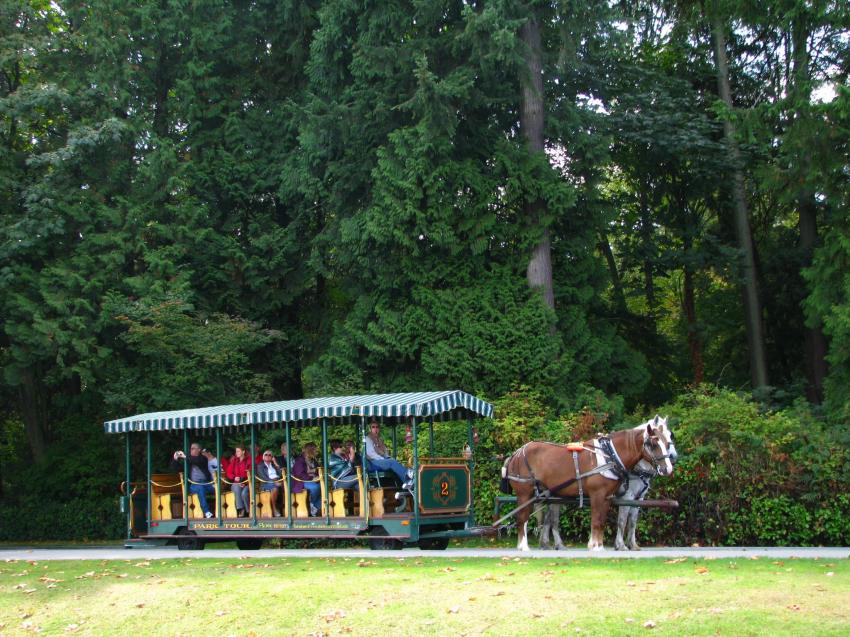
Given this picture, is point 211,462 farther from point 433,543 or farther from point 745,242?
point 745,242

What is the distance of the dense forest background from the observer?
25625mm

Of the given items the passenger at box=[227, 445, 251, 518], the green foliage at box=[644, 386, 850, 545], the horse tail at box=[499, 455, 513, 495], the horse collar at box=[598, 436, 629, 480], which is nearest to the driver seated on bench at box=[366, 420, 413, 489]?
the horse tail at box=[499, 455, 513, 495]

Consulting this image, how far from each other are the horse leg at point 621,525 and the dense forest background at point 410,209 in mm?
3907

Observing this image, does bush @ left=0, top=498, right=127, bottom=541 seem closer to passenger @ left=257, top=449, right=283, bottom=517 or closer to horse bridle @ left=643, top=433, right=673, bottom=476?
passenger @ left=257, top=449, right=283, bottom=517

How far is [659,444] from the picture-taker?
1638 cm

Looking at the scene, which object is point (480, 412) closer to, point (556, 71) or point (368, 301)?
point (368, 301)

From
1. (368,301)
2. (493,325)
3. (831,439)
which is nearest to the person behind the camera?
(831,439)

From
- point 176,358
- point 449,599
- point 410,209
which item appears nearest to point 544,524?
point 449,599

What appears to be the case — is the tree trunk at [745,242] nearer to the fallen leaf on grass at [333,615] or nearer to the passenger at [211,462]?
the passenger at [211,462]

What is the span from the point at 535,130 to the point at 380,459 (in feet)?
40.2

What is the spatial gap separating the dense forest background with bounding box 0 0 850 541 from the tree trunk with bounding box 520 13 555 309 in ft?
0.24

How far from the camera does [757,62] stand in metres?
33.7

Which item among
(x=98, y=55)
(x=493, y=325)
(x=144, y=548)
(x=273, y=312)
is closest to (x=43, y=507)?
(x=273, y=312)

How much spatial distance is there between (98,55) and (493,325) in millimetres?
14842
